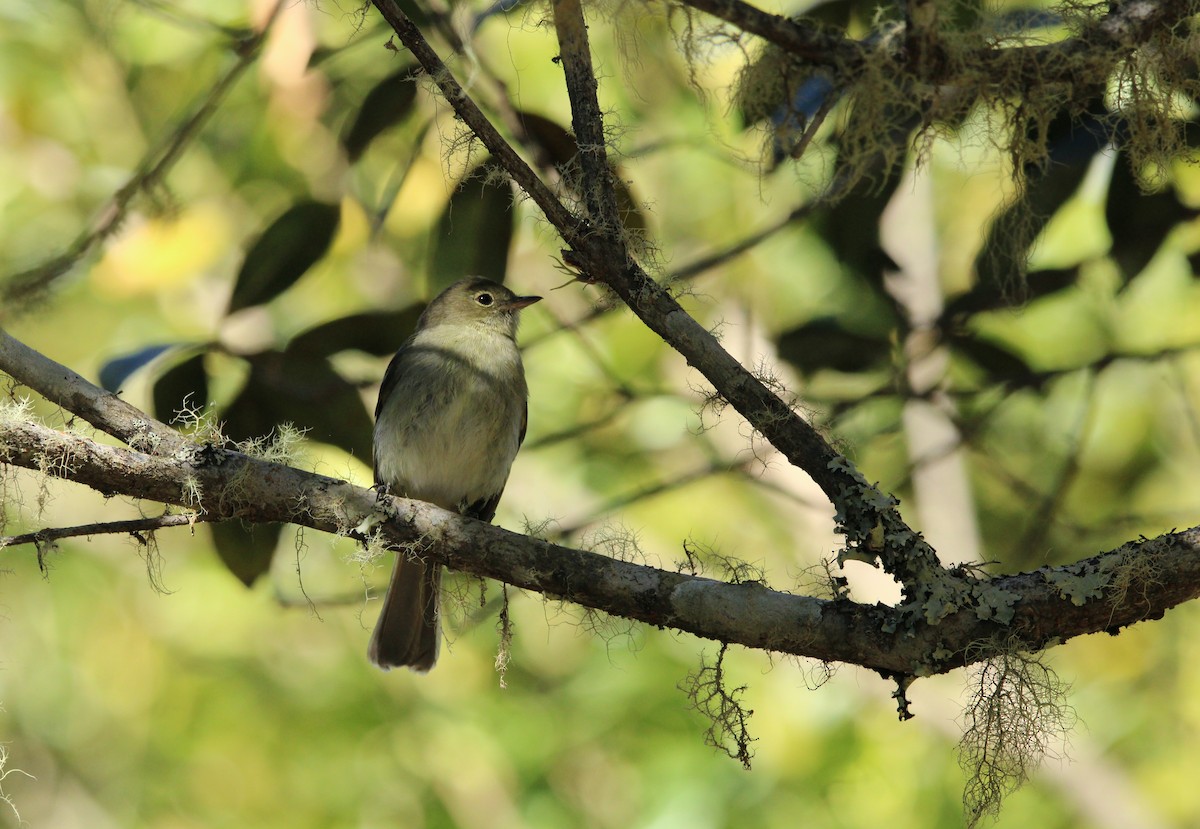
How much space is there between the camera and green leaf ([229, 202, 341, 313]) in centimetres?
353

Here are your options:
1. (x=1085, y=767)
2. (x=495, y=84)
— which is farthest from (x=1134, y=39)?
(x=1085, y=767)

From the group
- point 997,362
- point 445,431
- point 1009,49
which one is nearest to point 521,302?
point 445,431

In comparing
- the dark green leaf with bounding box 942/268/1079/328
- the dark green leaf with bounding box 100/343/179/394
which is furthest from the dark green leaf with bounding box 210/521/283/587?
the dark green leaf with bounding box 942/268/1079/328

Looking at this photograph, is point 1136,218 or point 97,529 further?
point 1136,218

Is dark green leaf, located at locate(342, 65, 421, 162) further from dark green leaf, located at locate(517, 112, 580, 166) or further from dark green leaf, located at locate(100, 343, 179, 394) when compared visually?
dark green leaf, located at locate(100, 343, 179, 394)

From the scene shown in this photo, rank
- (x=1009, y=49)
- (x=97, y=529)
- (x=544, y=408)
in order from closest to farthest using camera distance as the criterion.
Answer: (x=1009, y=49)
(x=97, y=529)
(x=544, y=408)

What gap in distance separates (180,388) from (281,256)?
0.48 meters

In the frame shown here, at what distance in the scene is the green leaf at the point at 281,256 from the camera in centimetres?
353

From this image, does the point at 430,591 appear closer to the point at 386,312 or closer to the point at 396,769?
the point at 386,312

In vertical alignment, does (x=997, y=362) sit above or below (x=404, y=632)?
above

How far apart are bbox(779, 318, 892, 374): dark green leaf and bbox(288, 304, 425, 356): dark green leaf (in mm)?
1213

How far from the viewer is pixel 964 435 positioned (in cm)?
444

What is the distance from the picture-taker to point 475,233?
3.69 metres

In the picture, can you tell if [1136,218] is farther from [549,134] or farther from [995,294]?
[549,134]
